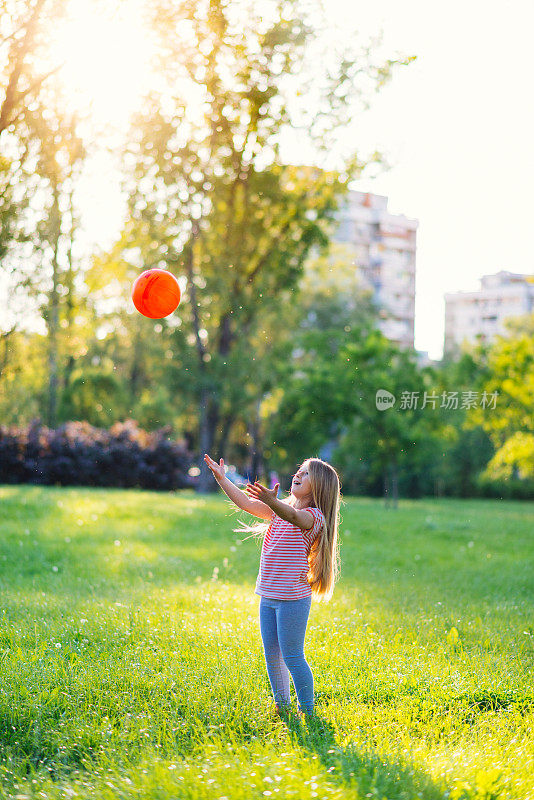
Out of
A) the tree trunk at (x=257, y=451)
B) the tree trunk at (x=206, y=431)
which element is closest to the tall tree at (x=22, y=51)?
the tree trunk at (x=206, y=431)

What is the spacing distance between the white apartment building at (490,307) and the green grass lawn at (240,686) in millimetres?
39448

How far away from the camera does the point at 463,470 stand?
124ft

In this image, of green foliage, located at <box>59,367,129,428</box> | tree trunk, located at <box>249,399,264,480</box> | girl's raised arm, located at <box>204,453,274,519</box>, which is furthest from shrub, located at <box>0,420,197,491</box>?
girl's raised arm, located at <box>204,453,274,519</box>

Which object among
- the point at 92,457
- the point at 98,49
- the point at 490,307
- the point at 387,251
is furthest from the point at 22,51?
the point at 387,251

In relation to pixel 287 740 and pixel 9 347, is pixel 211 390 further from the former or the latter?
pixel 287 740

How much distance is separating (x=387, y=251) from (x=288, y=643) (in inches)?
2738

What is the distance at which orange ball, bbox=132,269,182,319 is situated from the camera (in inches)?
264

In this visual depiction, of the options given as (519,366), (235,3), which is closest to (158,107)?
(235,3)

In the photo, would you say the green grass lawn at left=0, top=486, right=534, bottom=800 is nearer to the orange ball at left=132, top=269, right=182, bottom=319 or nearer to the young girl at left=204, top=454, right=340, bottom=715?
the young girl at left=204, top=454, right=340, bottom=715

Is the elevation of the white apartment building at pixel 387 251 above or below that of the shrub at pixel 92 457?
above

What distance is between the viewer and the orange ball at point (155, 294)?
671cm

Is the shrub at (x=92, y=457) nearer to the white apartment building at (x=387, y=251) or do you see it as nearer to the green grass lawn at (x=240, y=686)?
the green grass lawn at (x=240, y=686)

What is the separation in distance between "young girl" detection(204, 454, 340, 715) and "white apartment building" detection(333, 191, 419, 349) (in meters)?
64.5

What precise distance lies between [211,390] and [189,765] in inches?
818
